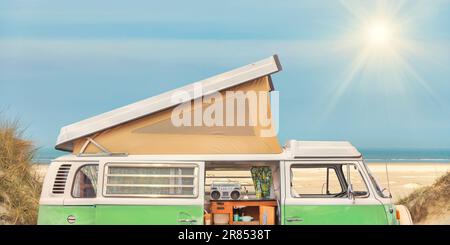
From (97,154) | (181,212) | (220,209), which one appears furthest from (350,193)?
(97,154)

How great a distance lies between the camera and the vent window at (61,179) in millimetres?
8781

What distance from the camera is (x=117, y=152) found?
9.03m

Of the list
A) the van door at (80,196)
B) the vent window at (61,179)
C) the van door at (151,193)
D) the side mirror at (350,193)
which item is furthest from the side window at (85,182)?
the side mirror at (350,193)

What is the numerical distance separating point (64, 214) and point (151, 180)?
1.48 meters

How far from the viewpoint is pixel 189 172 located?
343 inches

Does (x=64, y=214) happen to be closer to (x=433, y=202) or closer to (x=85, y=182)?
(x=85, y=182)

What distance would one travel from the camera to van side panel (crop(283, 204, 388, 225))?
334 inches

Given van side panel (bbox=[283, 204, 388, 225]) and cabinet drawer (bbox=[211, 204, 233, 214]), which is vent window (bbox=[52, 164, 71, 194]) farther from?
van side panel (bbox=[283, 204, 388, 225])

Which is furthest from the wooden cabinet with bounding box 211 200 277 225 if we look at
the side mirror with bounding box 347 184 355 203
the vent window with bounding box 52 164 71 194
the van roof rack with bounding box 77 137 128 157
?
the vent window with bounding box 52 164 71 194

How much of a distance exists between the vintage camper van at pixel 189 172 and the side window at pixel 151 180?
2cm

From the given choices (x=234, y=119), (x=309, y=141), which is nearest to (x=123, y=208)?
(x=234, y=119)

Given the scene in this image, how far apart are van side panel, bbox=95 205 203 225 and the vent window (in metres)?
0.81

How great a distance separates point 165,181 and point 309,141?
263 cm
